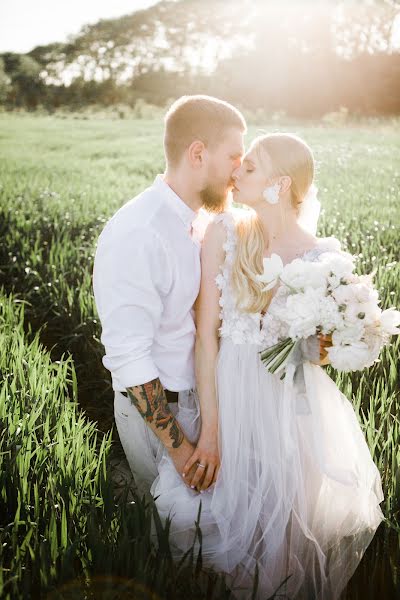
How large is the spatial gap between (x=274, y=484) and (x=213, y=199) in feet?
3.90

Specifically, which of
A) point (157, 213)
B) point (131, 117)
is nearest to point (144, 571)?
point (157, 213)

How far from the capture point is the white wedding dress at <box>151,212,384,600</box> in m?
2.05

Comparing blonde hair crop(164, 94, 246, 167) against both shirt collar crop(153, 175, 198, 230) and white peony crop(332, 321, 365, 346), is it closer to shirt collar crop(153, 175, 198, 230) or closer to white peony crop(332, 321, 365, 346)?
shirt collar crop(153, 175, 198, 230)

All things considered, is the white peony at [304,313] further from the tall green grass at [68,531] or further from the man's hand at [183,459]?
the tall green grass at [68,531]

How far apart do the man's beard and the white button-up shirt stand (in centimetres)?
10

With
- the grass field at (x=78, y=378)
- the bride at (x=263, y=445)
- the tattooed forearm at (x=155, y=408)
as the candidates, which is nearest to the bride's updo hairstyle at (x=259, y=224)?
the bride at (x=263, y=445)

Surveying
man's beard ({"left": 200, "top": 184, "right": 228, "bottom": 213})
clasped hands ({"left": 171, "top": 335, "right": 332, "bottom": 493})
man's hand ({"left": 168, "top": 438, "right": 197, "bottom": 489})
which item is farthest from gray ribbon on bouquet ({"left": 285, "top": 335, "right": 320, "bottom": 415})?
man's beard ({"left": 200, "top": 184, "right": 228, "bottom": 213})

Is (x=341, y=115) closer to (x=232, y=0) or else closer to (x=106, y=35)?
(x=232, y=0)

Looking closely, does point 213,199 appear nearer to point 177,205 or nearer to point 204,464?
point 177,205

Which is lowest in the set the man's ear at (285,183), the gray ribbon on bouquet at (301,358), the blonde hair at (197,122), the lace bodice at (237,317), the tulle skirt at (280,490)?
the tulle skirt at (280,490)

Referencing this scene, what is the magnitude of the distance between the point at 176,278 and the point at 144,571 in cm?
105

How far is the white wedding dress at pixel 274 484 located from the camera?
80.8 inches

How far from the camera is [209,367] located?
217 cm

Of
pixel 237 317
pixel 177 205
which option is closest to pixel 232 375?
pixel 237 317
